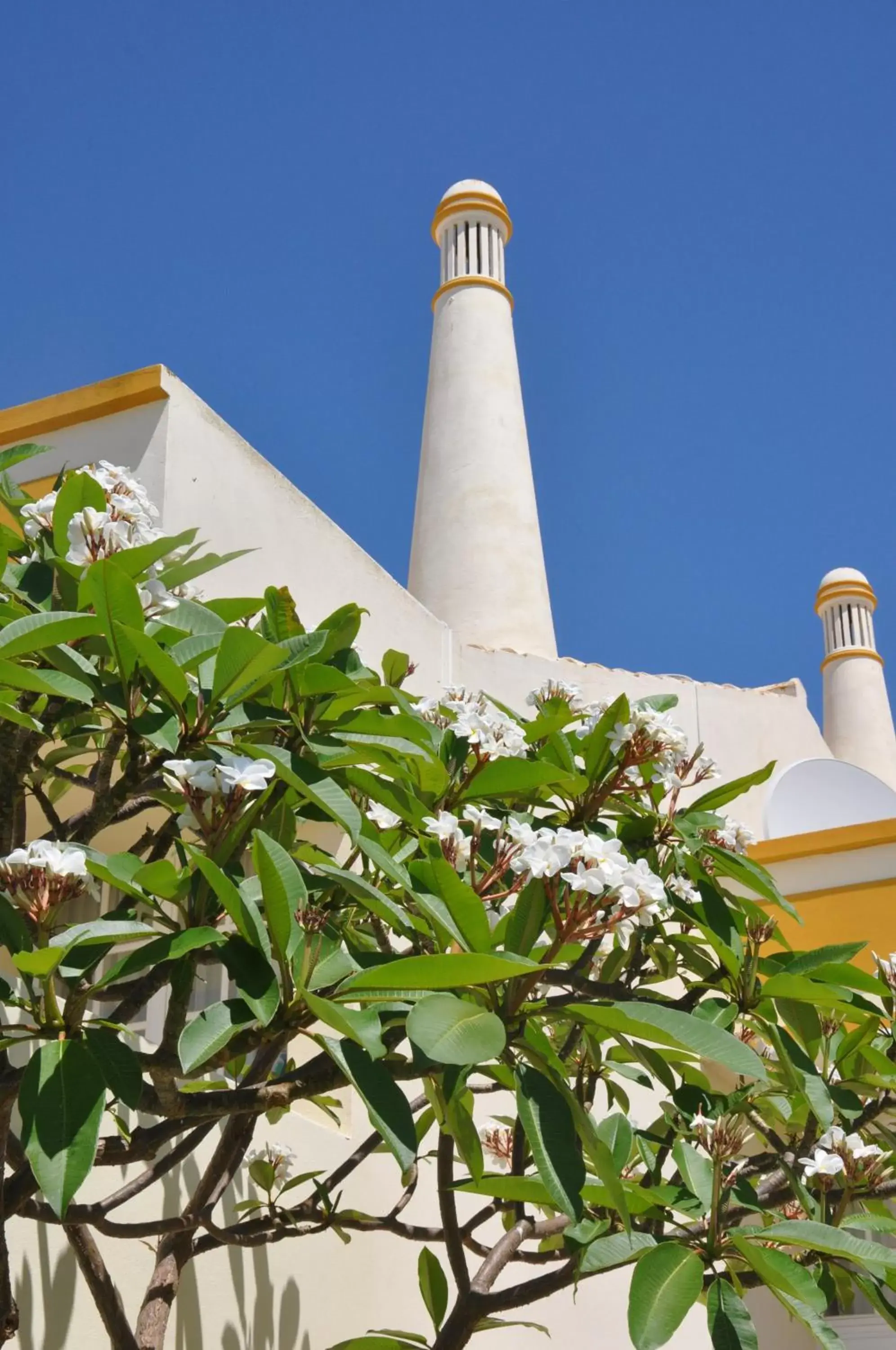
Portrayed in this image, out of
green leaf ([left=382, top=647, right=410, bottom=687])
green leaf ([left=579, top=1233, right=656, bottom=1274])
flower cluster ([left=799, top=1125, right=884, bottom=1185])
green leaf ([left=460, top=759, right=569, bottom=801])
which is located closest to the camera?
green leaf ([left=460, top=759, right=569, bottom=801])

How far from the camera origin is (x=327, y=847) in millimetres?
5777

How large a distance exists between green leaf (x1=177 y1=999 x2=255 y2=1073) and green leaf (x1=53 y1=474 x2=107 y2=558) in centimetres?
100

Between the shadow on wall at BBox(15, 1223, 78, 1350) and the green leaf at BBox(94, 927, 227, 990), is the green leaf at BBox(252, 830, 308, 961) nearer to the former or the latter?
the green leaf at BBox(94, 927, 227, 990)

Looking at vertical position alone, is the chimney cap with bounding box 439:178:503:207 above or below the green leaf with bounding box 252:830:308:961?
above

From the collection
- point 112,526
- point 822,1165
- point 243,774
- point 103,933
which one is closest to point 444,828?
point 243,774

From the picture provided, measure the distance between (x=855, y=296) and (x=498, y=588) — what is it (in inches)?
125

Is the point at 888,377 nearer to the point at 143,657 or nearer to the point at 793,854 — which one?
the point at 793,854

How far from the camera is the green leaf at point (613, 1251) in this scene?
Answer: 285 cm

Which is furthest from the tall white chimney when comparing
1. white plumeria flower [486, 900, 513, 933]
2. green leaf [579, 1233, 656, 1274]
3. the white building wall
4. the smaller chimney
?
green leaf [579, 1233, 656, 1274]

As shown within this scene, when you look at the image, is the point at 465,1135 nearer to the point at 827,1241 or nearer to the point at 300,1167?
the point at 827,1241

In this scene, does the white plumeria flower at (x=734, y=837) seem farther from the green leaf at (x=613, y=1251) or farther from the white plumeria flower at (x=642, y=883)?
the white plumeria flower at (x=642, y=883)

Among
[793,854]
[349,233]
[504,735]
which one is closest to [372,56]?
[349,233]

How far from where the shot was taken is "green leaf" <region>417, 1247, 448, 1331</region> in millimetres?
3854

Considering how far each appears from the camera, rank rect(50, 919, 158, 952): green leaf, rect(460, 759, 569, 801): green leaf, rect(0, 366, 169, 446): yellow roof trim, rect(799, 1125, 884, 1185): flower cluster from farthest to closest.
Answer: rect(0, 366, 169, 446): yellow roof trim → rect(799, 1125, 884, 1185): flower cluster → rect(460, 759, 569, 801): green leaf → rect(50, 919, 158, 952): green leaf
